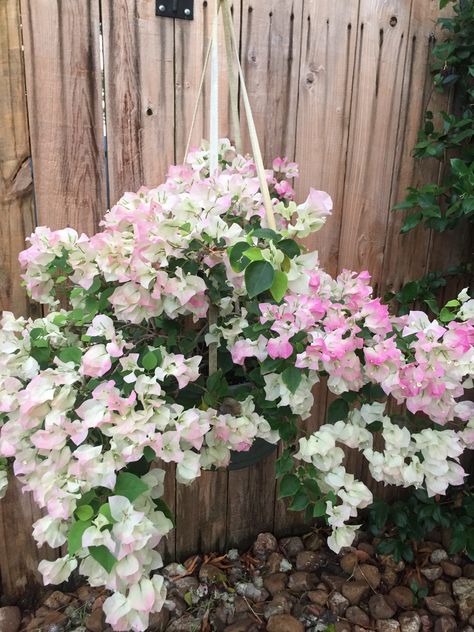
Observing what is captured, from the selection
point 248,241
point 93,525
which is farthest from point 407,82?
point 93,525

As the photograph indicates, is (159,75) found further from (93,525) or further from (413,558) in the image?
(413,558)

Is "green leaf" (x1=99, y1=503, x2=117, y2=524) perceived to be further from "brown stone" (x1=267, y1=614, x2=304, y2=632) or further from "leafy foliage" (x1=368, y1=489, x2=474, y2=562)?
"leafy foliage" (x1=368, y1=489, x2=474, y2=562)

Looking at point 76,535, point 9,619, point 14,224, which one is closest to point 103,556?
point 76,535

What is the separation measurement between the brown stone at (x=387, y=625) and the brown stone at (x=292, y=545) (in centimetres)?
33

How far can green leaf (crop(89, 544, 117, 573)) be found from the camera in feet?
2.29

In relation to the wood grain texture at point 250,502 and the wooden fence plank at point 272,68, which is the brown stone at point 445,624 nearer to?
the wood grain texture at point 250,502

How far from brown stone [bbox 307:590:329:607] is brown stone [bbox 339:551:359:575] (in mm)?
124

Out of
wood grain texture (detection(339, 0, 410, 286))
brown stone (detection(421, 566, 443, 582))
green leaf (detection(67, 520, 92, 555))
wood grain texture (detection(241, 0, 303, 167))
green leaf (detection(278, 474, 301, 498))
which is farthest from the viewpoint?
brown stone (detection(421, 566, 443, 582))

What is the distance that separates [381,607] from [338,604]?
0.12m

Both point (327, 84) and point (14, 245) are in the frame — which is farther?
point (327, 84)

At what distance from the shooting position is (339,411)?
991 mm

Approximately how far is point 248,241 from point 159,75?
29.1 inches

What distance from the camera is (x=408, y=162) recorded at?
1.60 metres

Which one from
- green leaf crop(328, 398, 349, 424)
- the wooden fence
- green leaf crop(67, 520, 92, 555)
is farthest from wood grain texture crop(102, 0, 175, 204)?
green leaf crop(67, 520, 92, 555)
